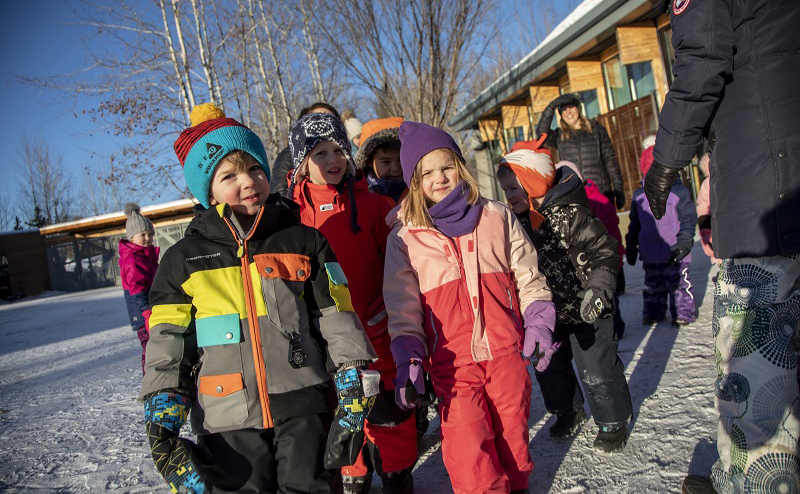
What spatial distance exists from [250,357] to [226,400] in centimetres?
15

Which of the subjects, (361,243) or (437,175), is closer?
(437,175)

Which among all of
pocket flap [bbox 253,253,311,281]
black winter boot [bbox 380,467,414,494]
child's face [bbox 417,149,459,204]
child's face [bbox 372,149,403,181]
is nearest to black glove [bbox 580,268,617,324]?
child's face [bbox 417,149,459,204]

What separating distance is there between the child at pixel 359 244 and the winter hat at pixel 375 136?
50cm

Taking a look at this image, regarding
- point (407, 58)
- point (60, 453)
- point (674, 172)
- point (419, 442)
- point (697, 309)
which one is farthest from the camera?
point (407, 58)

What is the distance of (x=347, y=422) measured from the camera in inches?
64.5

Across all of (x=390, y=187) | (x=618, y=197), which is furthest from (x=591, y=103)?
(x=390, y=187)

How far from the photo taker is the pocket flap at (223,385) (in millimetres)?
1618

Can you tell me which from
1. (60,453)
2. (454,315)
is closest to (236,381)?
(454,315)

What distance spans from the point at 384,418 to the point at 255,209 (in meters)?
1.12

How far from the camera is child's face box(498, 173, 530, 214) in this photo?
269 centimetres

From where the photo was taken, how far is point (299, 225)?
1893 mm

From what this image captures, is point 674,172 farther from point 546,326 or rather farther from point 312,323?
point 312,323

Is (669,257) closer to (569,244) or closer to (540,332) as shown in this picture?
(569,244)

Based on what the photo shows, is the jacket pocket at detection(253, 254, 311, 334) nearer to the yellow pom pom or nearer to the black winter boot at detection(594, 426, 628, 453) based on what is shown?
the yellow pom pom
